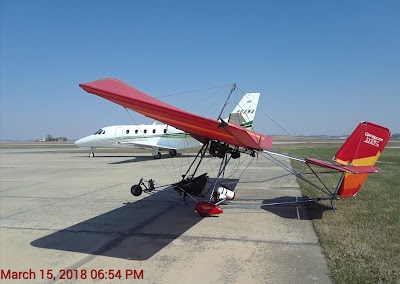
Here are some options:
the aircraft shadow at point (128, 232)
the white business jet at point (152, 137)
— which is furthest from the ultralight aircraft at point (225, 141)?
the white business jet at point (152, 137)

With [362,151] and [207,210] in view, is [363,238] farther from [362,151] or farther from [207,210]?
[207,210]

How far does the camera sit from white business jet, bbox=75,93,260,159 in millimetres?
24719

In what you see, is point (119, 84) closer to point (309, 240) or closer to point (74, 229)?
point (74, 229)

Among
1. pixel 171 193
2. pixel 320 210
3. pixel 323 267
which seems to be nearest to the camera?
pixel 323 267

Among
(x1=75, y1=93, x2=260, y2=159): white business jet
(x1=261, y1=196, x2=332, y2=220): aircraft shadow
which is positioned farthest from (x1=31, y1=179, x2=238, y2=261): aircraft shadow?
(x1=75, y1=93, x2=260, y2=159): white business jet

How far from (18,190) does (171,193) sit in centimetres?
A: 596

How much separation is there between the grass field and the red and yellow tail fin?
2.33ft

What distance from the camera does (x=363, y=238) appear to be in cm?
556

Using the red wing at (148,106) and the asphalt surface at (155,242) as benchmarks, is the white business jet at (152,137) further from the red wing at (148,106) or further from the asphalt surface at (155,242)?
the red wing at (148,106)

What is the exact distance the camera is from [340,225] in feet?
21.1

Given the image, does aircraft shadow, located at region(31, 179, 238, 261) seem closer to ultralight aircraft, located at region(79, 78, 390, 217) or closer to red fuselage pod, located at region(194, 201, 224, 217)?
red fuselage pod, located at region(194, 201, 224, 217)

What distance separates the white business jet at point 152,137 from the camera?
24.7 meters

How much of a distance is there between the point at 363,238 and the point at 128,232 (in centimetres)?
449

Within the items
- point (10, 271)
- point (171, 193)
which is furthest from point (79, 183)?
A: point (10, 271)
